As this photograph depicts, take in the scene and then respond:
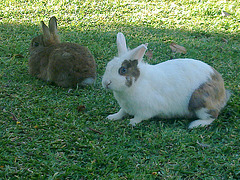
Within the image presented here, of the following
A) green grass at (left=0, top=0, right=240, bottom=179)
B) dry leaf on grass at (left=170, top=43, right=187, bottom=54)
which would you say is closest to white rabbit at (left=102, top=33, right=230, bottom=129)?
green grass at (left=0, top=0, right=240, bottom=179)

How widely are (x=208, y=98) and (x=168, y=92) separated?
46 centimetres

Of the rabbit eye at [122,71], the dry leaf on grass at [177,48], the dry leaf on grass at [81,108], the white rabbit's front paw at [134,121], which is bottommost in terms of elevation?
the white rabbit's front paw at [134,121]

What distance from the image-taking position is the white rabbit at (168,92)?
361 cm

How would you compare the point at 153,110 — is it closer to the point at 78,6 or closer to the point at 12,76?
the point at 12,76

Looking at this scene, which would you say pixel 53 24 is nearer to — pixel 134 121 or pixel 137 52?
pixel 137 52

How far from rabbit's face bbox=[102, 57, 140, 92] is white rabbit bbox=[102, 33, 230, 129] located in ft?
0.04

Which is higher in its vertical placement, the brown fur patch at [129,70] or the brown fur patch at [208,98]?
the brown fur patch at [129,70]

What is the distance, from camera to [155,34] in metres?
6.77

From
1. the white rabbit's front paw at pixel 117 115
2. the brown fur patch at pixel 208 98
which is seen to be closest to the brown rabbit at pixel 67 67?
the white rabbit's front paw at pixel 117 115

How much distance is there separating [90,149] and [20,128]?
84 cm

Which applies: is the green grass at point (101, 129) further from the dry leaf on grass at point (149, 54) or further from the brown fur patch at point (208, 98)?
the brown fur patch at point (208, 98)

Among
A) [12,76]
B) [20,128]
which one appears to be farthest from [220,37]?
[20,128]

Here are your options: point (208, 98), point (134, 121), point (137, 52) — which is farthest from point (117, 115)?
point (208, 98)

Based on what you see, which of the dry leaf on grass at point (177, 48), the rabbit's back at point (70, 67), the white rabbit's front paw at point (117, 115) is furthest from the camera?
the dry leaf on grass at point (177, 48)
